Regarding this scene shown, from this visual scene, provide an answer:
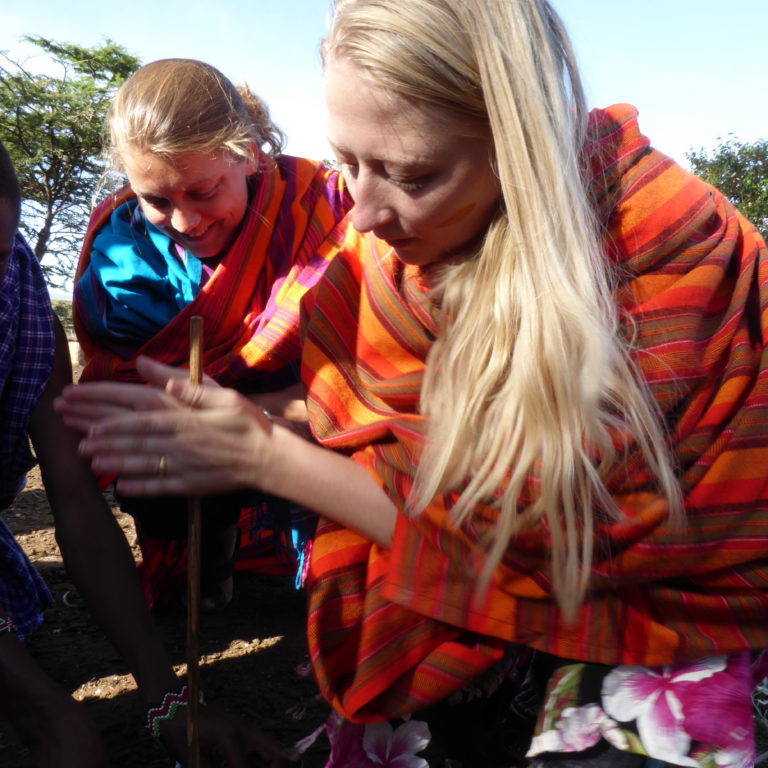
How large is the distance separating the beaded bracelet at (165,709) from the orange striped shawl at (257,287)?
93 cm

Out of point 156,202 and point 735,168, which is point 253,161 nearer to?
point 156,202

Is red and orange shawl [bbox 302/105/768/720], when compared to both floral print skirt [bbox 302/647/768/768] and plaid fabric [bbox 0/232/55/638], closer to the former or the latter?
floral print skirt [bbox 302/647/768/768]

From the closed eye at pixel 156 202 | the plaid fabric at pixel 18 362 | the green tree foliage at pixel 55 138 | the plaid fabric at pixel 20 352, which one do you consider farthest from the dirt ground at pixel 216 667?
the green tree foliage at pixel 55 138

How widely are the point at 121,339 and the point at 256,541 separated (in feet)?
2.57

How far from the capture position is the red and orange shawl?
1.25 m

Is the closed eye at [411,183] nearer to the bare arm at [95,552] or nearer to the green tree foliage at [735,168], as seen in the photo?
the bare arm at [95,552]

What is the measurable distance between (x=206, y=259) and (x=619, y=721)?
1.67 m

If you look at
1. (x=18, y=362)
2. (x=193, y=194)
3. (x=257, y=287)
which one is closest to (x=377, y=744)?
(x=18, y=362)

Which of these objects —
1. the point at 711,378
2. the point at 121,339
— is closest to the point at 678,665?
the point at 711,378

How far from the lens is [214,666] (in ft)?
7.10

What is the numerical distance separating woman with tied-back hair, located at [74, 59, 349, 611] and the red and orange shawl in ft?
2.14

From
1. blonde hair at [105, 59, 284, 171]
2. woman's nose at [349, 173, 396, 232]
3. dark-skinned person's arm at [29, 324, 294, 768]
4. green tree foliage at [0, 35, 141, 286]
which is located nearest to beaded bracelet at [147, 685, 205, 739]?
dark-skinned person's arm at [29, 324, 294, 768]

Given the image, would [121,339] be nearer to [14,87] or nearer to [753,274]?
[753,274]

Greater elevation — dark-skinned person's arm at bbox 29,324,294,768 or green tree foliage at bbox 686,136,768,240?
green tree foliage at bbox 686,136,768,240
